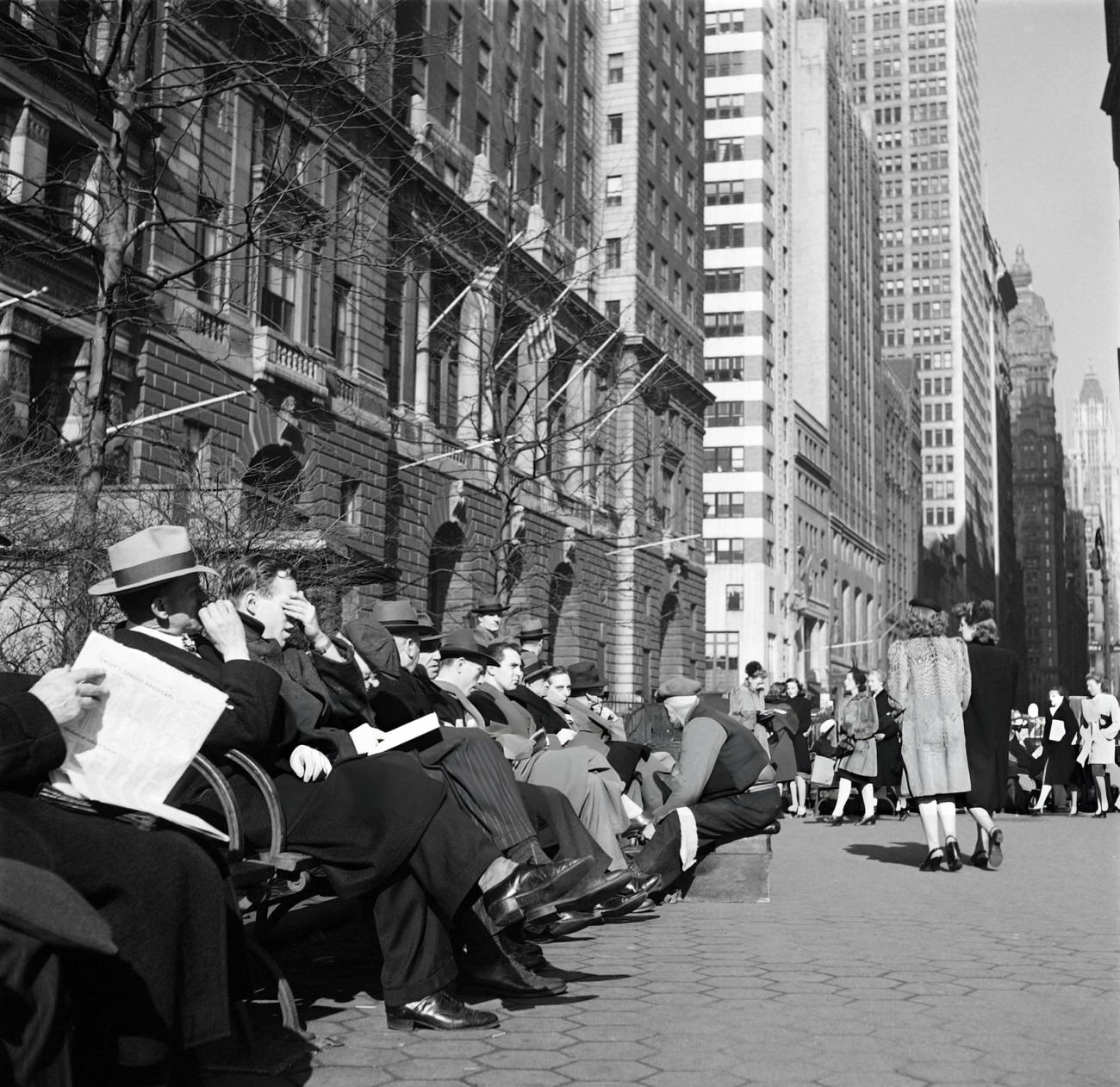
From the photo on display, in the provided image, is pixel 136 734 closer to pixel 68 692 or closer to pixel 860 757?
pixel 68 692

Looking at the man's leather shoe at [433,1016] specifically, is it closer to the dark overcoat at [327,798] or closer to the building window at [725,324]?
the dark overcoat at [327,798]

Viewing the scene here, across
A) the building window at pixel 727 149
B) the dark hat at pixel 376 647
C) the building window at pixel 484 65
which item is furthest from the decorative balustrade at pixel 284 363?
the building window at pixel 727 149

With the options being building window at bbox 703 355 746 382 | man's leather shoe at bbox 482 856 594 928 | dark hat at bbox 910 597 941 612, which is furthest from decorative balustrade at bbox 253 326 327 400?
building window at bbox 703 355 746 382

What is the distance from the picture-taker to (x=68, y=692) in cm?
366

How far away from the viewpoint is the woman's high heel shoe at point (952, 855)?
11.4 metres

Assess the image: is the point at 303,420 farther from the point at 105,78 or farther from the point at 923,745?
the point at 923,745

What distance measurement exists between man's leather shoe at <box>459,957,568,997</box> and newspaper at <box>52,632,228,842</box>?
6.46ft

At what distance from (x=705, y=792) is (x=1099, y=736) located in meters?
13.2

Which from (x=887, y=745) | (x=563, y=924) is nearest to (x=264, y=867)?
(x=563, y=924)

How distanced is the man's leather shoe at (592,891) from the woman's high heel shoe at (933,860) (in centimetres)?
610

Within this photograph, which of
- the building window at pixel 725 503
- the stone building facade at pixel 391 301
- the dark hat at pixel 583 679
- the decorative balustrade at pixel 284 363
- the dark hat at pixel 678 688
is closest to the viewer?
the dark hat at pixel 678 688

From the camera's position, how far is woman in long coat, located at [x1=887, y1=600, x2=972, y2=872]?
11266mm

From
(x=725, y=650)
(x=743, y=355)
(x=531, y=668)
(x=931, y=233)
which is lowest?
(x=531, y=668)

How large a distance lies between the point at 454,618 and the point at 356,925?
101 ft
